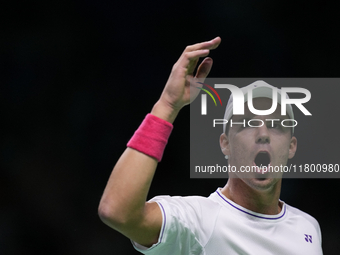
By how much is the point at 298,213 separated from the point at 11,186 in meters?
1.95

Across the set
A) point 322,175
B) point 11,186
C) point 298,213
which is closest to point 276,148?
point 298,213

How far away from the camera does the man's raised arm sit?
3.40 ft

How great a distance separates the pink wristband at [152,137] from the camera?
109 cm

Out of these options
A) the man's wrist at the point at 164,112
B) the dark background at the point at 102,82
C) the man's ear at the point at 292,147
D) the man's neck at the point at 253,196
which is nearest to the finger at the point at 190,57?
the man's wrist at the point at 164,112

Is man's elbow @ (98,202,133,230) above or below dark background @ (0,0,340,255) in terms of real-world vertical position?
below

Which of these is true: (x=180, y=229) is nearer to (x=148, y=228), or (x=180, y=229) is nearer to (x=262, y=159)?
(x=148, y=228)

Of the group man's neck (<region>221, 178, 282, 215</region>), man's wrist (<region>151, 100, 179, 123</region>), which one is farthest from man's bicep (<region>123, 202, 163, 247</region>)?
man's neck (<region>221, 178, 282, 215</region>)

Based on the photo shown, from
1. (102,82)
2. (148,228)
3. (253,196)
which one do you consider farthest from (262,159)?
(102,82)

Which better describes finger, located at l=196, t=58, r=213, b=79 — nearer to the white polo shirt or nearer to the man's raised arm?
the man's raised arm

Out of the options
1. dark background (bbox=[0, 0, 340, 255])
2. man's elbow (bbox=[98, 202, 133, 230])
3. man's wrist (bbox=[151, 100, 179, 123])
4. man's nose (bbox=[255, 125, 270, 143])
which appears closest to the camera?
man's elbow (bbox=[98, 202, 133, 230])

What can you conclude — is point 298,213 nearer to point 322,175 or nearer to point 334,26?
point 322,175

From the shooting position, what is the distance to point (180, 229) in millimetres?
1161

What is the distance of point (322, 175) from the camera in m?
2.69

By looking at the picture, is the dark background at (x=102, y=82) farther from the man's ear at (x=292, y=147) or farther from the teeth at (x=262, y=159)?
the teeth at (x=262, y=159)
